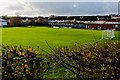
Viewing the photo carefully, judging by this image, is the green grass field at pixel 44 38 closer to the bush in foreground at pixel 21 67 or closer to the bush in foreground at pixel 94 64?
the bush in foreground at pixel 21 67

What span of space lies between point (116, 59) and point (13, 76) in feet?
5.55

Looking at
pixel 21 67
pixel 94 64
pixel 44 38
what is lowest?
pixel 44 38

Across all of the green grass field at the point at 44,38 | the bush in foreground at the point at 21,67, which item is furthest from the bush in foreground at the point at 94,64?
the green grass field at the point at 44,38

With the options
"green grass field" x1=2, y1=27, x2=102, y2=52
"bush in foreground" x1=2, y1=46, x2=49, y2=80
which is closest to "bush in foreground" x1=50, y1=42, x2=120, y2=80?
"bush in foreground" x1=2, y1=46, x2=49, y2=80

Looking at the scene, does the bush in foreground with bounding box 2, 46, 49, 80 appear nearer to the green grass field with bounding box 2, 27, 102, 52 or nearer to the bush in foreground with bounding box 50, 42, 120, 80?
the bush in foreground with bounding box 50, 42, 120, 80

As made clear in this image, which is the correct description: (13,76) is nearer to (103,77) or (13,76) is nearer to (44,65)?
(44,65)

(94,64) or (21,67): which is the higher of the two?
(94,64)

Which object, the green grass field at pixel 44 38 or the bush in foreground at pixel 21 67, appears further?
→ the green grass field at pixel 44 38

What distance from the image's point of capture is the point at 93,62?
14.8 ft

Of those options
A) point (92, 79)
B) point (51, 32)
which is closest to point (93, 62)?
point (92, 79)

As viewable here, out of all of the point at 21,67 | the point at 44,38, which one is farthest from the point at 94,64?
the point at 44,38

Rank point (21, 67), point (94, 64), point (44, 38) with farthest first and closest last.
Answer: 1. point (44, 38)
2. point (21, 67)
3. point (94, 64)

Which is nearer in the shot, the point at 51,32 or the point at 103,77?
the point at 103,77

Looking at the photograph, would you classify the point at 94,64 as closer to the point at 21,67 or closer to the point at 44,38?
the point at 21,67
